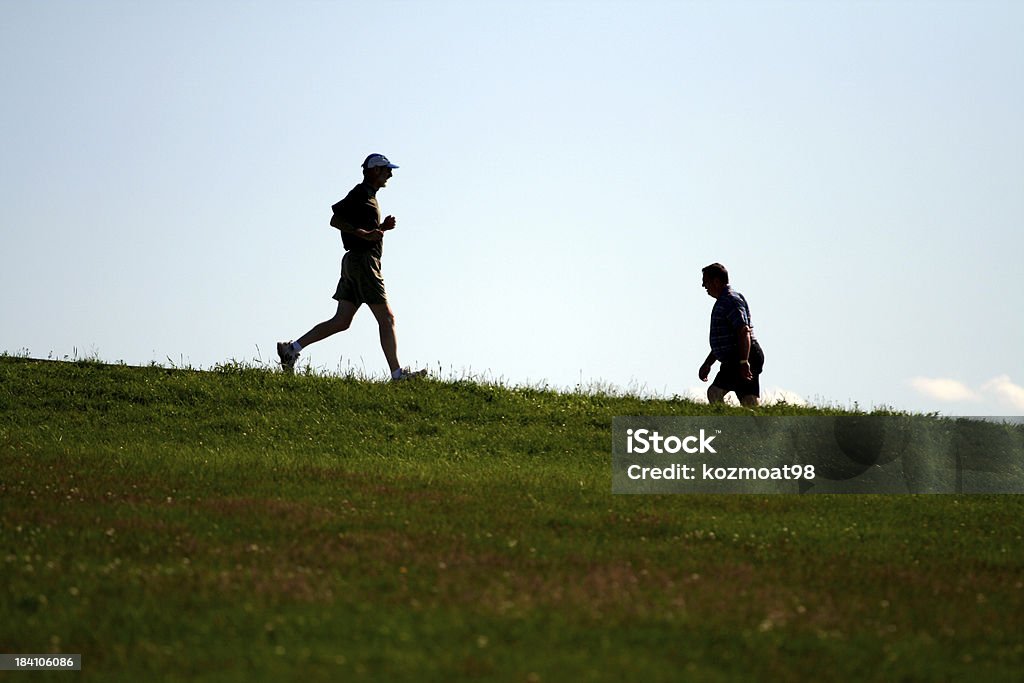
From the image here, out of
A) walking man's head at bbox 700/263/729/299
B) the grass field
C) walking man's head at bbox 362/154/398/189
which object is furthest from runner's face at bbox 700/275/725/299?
walking man's head at bbox 362/154/398/189

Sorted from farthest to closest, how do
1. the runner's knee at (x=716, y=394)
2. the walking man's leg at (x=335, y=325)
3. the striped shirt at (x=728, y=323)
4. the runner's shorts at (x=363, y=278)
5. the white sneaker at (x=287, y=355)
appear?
the white sneaker at (x=287, y=355), the walking man's leg at (x=335, y=325), the runner's shorts at (x=363, y=278), the runner's knee at (x=716, y=394), the striped shirt at (x=728, y=323)

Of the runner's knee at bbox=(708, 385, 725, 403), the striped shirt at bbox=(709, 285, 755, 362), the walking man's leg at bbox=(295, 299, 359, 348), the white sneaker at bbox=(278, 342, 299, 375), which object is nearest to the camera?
the striped shirt at bbox=(709, 285, 755, 362)

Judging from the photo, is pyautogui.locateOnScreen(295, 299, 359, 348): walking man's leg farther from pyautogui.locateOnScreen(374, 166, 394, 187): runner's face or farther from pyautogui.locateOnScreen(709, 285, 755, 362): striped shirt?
pyautogui.locateOnScreen(709, 285, 755, 362): striped shirt

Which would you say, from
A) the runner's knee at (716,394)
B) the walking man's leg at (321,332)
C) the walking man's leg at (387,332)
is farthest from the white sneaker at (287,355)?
the runner's knee at (716,394)

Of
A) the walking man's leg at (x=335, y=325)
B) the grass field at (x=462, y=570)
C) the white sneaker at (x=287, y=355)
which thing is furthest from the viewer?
the white sneaker at (x=287, y=355)

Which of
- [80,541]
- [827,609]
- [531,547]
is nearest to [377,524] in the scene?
[531,547]

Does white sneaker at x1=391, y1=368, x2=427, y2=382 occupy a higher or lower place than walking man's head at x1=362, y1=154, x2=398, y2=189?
lower

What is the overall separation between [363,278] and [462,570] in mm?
11184

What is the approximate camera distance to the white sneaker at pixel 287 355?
20875 millimetres

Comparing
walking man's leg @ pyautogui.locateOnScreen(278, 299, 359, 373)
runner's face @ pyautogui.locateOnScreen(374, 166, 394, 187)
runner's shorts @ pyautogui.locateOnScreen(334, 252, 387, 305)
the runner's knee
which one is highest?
runner's face @ pyautogui.locateOnScreen(374, 166, 394, 187)

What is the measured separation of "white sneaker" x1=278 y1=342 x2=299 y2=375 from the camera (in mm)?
20875

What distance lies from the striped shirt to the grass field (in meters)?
3.18

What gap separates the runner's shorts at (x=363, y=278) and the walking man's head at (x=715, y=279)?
5.46m

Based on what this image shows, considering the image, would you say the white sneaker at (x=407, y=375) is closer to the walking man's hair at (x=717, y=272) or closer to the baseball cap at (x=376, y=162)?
the baseball cap at (x=376, y=162)
